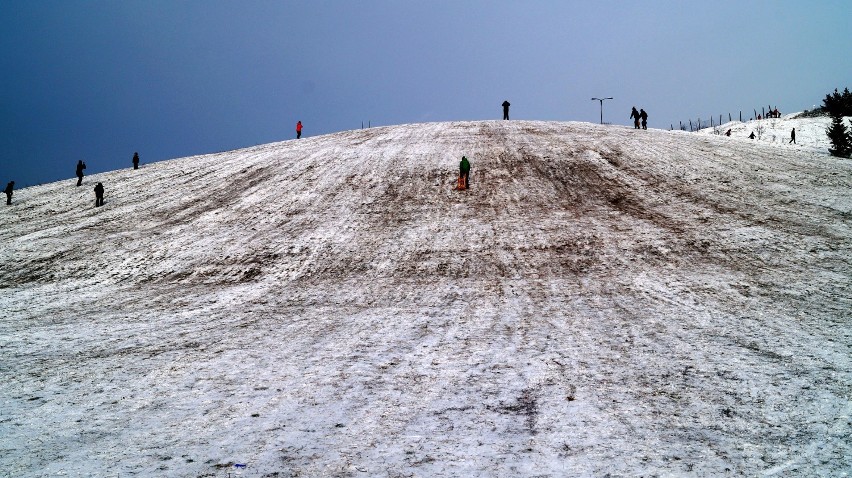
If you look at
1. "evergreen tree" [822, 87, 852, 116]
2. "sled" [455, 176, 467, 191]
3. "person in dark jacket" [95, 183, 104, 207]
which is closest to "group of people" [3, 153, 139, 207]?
"person in dark jacket" [95, 183, 104, 207]

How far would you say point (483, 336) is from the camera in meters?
10.9

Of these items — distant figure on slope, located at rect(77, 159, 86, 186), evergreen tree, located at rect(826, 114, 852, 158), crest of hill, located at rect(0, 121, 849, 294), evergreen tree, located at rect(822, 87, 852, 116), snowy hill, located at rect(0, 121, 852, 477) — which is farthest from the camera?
evergreen tree, located at rect(822, 87, 852, 116)

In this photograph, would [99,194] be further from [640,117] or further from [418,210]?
[640,117]

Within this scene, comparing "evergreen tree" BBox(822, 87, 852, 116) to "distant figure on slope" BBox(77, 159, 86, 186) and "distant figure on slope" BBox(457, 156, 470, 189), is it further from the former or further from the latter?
"distant figure on slope" BBox(77, 159, 86, 186)

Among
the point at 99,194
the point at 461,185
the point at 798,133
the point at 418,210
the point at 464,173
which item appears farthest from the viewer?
the point at 798,133

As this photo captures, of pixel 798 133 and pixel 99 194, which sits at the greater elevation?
pixel 798 133

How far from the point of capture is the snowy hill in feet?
21.7

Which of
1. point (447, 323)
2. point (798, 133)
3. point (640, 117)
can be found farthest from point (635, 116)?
point (447, 323)

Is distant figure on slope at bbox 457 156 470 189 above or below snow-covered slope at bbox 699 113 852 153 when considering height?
below

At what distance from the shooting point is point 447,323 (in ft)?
38.8

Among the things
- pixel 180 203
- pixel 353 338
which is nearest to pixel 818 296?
pixel 353 338

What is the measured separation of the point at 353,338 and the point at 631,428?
20.4 ft

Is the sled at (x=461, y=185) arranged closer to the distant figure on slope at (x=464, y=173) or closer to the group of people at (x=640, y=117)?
the distant figure on slope at (x=464, y=173)

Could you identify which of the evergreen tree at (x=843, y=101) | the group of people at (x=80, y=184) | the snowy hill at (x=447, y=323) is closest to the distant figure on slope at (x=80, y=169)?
the group of people at (x=80, y=184)
